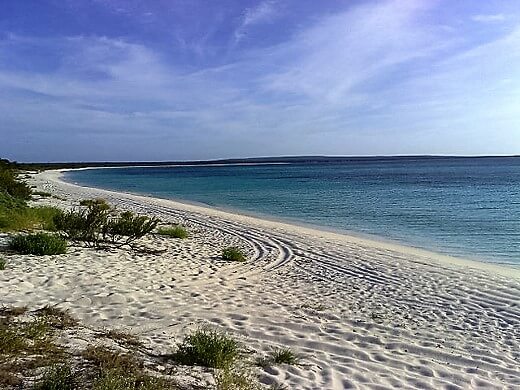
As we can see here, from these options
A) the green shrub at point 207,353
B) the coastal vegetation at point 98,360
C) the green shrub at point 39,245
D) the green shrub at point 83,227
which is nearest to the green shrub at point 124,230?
the green shrub at point 83,227

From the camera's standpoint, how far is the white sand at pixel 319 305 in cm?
494

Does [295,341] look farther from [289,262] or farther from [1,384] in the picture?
[289,262]

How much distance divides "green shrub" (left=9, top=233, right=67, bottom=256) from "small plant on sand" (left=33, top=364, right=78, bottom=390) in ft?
19.8

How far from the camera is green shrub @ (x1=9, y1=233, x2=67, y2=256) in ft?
30.7

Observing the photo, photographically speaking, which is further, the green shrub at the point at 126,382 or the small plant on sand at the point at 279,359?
the small plant on sand at the point at 279,359

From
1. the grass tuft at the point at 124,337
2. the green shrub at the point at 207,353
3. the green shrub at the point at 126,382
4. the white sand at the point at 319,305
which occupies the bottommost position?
the white sand at the point at 319,305

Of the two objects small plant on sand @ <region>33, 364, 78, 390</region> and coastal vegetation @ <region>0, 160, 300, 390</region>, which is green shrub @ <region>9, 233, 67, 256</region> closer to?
coastal vegetation @ <region>0, 160, 300, 390</region>

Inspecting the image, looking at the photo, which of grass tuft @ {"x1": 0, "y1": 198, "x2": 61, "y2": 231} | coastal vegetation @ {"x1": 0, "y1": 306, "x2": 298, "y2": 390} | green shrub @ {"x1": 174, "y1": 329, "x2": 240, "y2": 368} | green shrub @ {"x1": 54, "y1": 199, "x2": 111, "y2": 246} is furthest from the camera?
grass tuft @ {"x1": 0, "y1": 198, "x2": 61, "y2": 231}

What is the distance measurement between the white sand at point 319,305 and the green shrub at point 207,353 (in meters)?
0.37

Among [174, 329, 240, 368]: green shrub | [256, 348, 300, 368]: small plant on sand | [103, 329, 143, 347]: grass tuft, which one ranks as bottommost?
[256, 348, 300, 368]: small plant on sand

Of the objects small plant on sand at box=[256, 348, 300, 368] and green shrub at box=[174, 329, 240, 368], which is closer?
green shrub at box=[174, 329, 240, 368]

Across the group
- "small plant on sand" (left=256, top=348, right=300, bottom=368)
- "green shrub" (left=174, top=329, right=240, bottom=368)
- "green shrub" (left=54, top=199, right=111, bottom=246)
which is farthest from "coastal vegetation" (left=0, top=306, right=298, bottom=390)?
"green shrub" (left=54, top=199, right=111, bottom=246)

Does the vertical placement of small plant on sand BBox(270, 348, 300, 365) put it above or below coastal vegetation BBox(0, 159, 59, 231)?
Answer: below

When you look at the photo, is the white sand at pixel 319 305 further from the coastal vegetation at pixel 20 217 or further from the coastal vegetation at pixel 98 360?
the coastal vegetation at pixel 20 217
